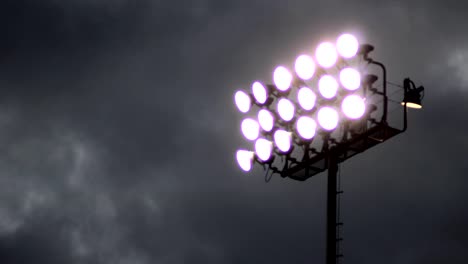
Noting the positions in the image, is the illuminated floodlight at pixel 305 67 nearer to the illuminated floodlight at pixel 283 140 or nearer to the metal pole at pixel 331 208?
the illuminated floodlight at pixel 283 140

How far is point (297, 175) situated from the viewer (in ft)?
66.2

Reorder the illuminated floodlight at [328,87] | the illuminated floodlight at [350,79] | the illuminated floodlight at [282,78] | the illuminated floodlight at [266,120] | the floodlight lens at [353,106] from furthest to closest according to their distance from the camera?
the illuminated floodlight at [266,120]
the illuminated floodlight at [282,78]
the illuminated floodlight at [328,87]
the illuminated floodlight at [350,79]
the floodlight lens at [353,106]

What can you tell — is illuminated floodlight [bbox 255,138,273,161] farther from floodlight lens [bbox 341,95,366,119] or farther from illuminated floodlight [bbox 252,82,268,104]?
floodlight lens [bbox 341,95,366,119]

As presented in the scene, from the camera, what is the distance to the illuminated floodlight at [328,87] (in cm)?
1878

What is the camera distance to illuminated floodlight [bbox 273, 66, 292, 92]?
2022 centimetres

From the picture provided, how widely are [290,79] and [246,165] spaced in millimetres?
2439

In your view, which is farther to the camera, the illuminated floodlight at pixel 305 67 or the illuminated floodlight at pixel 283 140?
the illuminated floodlight at pixel 283 140

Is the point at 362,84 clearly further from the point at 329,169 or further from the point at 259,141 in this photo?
the point at 259,141

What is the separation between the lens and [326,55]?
19.0 meters

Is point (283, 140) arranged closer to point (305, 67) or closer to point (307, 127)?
point (307, 127)

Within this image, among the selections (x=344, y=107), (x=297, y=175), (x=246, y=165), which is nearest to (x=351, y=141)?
(x=344, y=107)

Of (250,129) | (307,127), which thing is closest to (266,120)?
(250,129)

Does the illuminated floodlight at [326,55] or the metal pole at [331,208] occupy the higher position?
the illuminated floodlight at [326,55]

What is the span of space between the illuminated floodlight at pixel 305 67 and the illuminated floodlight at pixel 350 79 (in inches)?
41.8
